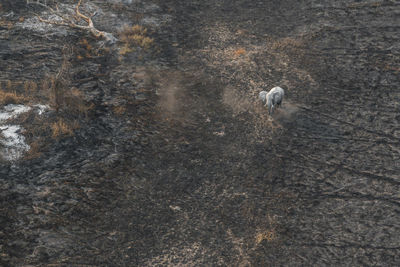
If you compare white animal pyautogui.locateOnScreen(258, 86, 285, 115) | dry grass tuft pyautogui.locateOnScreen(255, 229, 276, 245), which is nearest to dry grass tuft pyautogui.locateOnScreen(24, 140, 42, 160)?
dry grass tuft pyautogui.locateOnScreen(255, 229, 276, 245)

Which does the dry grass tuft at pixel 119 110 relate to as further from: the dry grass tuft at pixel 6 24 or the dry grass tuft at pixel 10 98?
the dry grass tuft at pixel 6 24

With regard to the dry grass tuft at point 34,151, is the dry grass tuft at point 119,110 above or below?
above

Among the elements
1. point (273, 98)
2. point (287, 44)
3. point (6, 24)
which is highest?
point (287, 44)

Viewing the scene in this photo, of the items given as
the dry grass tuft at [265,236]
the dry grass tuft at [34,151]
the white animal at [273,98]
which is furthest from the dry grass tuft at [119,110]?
the dry grass tuft at [265,236]

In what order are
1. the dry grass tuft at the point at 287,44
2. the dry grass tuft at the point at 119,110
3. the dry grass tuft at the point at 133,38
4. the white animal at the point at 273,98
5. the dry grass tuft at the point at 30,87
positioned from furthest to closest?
the dry grass tuft at the point at 287,44, the dry grass tuft at the point at 133,38, the white animal at the point at 273,98, the dry grass tuft at the point at 30,87, the dry grass tuft at the point at 119,110

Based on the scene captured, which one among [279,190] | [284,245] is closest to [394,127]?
[279,190]

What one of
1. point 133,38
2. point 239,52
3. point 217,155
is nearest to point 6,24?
point 133,38

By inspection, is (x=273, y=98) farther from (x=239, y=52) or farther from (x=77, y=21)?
(x=77, y=21)

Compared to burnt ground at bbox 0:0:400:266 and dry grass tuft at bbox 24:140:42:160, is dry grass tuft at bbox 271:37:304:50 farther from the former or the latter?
dry grass tuft at bbox 24:140:42:160
